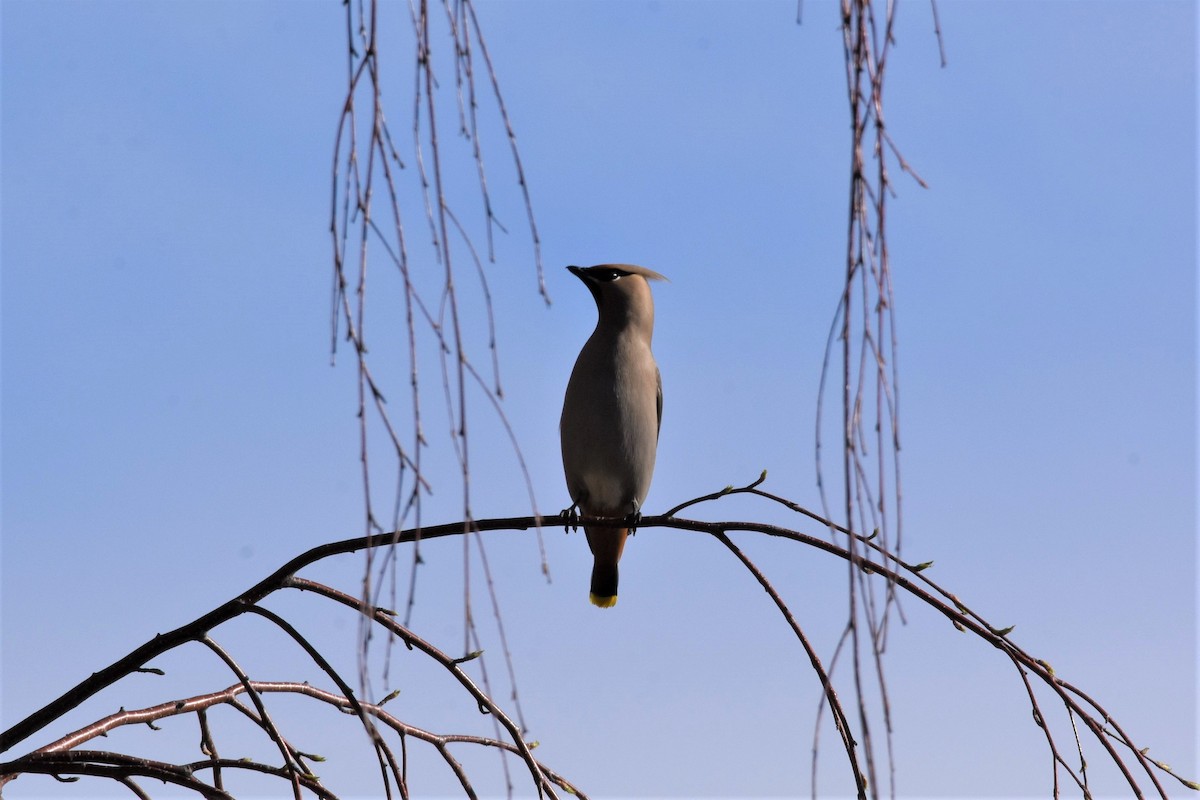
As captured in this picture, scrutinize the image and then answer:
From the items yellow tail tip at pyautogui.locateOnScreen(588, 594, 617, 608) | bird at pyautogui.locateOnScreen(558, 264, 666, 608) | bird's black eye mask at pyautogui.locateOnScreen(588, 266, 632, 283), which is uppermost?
bird's black eye mask at pyautogui.locateOnScreen(588, 266, 632, 283)

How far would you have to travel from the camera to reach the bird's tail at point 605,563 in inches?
191

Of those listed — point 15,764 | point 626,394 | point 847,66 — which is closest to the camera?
point 847,66

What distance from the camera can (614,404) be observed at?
441 cm

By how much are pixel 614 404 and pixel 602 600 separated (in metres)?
1.01

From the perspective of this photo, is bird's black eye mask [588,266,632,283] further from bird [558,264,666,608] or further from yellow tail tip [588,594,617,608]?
yellow tail tip [588,594,617,608]

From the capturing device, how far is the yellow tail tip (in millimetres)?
5011

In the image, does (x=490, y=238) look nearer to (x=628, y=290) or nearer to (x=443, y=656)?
(x=443, y=656)

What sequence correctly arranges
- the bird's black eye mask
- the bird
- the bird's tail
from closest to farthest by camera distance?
the bird
the bird's black eye mask
the bird's tail

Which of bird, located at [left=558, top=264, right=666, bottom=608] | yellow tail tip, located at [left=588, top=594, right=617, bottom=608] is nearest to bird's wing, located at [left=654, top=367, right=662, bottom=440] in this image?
bird, located at [left=558, top=264, right=666, bottom=608]

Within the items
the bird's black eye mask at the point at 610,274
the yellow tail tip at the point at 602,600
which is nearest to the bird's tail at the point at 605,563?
the yellow tail tip at the point at 602,600

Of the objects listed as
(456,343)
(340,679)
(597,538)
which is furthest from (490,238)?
(597,538)

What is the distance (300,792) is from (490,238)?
1465mm

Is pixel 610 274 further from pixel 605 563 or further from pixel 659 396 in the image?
pixel 605 563

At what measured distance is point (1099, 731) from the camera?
2.61m
